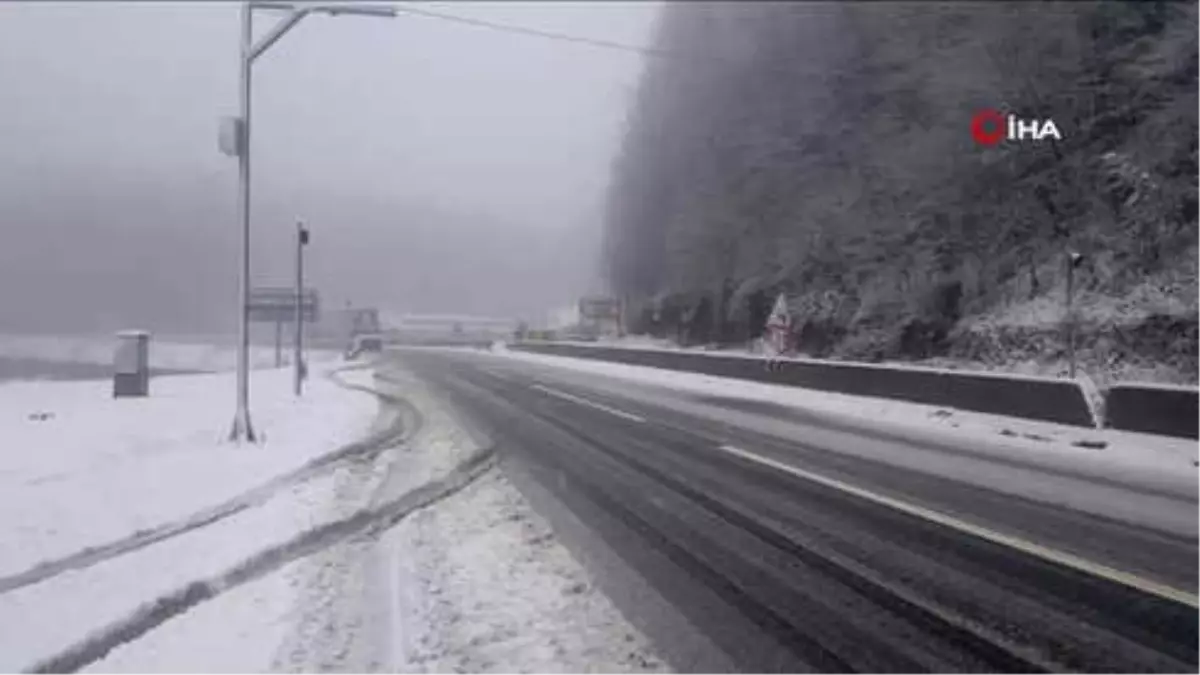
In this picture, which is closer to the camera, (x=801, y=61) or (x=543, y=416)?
(x=543, y=416)

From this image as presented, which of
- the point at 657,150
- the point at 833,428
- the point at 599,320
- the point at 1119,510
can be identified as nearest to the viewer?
the point at 1119,510

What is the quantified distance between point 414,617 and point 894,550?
3.43m

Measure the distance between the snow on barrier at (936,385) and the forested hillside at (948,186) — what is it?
14.0ft

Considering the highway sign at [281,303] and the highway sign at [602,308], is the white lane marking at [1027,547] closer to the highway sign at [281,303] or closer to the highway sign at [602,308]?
the highway sign at [281,303]

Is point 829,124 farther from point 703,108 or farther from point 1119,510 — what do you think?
point 1119,510

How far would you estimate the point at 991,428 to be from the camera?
16.6 m

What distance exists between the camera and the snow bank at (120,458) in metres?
7.81

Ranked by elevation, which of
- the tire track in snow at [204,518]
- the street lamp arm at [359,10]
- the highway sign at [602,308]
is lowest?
the tire track in snow at [204,518]

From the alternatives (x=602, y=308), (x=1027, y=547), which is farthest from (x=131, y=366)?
(x=602, y=308)


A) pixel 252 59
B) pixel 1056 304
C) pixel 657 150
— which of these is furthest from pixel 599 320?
pixel 252 59

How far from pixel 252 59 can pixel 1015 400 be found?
13322 mm

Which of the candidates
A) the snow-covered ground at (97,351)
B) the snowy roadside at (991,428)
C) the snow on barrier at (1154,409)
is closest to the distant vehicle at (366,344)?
the snow-covered ground at (97,351)

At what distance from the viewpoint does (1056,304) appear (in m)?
24.6

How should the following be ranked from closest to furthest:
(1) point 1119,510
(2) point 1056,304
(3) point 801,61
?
(1) point 1119,510 → (2) point 1056,304 → (3) point 801,61
